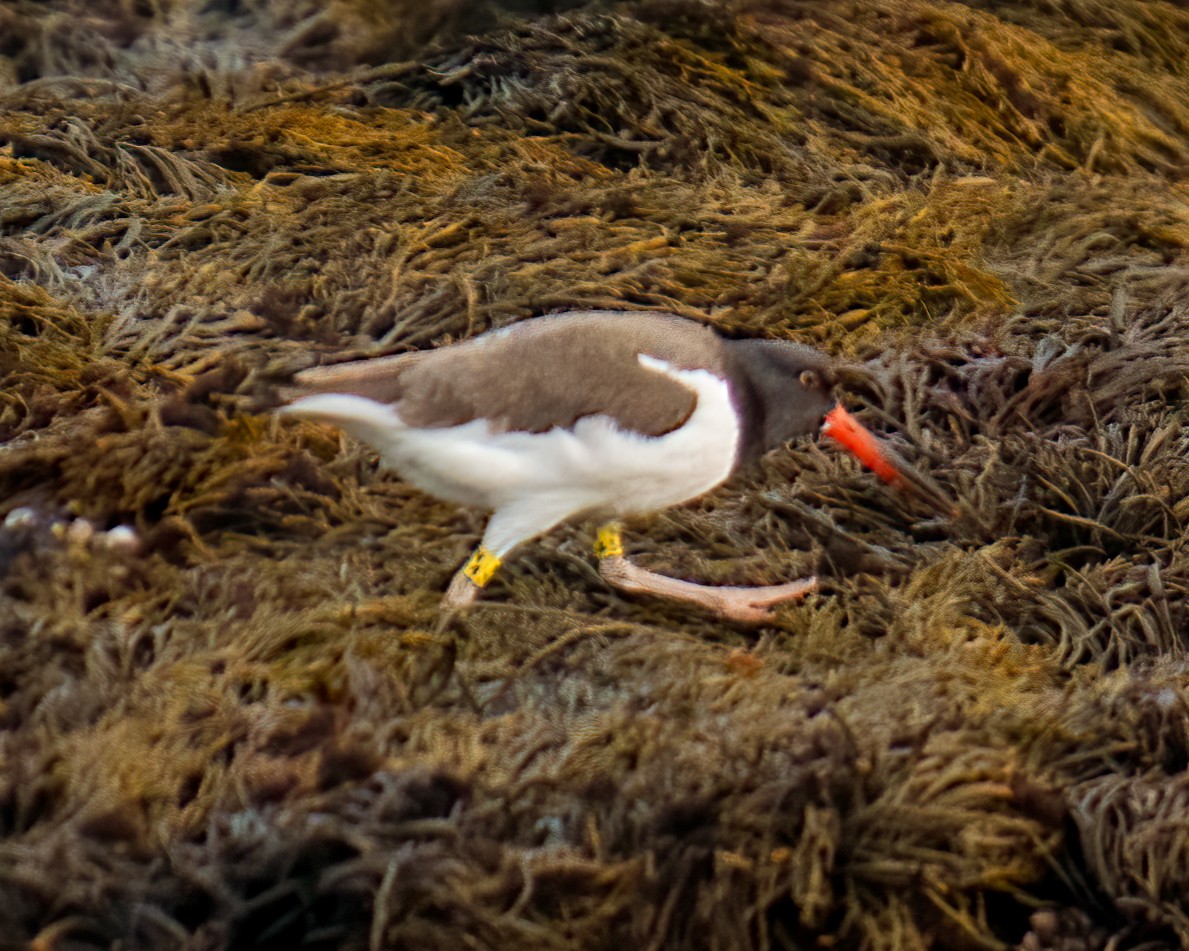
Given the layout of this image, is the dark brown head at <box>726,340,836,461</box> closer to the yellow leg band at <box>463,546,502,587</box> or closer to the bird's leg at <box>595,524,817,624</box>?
the bird's leg at <box>595,524,817,624</box>

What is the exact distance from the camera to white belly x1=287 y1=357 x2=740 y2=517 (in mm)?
2512

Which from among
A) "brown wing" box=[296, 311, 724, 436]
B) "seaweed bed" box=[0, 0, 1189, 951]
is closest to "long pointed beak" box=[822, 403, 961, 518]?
"seaweed bed" box=[0, 0, 1189, 951]

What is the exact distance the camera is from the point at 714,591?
9.32 feet

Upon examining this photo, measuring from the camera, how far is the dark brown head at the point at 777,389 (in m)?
2.72

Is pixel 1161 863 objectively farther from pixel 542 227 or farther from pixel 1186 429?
pixel 542 227

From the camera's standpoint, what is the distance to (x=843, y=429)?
2982 millimetres

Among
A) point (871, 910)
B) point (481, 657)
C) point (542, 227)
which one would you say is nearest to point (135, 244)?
point (542, 227)

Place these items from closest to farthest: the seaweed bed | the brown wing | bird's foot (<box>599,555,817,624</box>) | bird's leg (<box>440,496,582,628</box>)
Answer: the seaweed bed → the brown wing → bird's leg (<box>440,496,582,628</box>) → bird's foot (<box>599,555,817,624</box>)

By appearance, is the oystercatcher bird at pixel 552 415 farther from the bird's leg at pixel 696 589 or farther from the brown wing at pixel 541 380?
the bird's leg at pixel 696 589

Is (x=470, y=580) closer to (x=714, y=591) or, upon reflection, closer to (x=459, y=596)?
(x=459, y=596)

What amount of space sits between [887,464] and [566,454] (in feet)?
3.50

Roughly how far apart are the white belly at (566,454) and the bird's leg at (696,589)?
9.8 inches

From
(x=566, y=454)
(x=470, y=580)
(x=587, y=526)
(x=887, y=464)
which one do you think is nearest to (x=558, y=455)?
(x=566, y=454)

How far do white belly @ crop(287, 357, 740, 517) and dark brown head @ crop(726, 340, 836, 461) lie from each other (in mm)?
101
